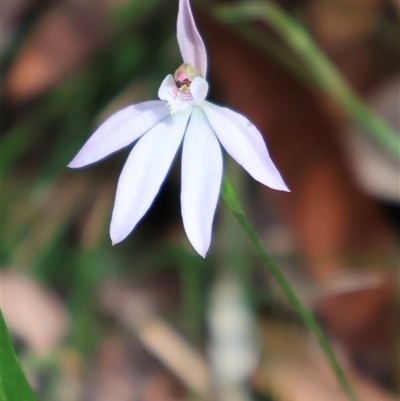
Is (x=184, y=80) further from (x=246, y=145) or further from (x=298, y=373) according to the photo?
(x=298, y=373)

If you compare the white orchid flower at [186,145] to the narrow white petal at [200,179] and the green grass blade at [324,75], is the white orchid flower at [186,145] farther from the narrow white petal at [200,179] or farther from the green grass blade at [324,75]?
the green grass blade at [324,75]

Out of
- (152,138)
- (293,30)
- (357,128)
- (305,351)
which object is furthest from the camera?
(357,128)

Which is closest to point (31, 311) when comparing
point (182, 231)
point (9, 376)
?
point (182, 231)

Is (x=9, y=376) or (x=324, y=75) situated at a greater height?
(x=324, y=75)

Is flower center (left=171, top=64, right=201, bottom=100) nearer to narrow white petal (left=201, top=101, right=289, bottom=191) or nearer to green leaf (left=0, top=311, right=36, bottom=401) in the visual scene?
narrow white petal (left=201, top=101, right=289, bottom=191)

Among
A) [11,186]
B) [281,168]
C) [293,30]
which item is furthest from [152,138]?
[11,186]

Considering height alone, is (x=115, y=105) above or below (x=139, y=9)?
below

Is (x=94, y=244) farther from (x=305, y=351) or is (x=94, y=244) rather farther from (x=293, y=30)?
(x=293, y=30)
